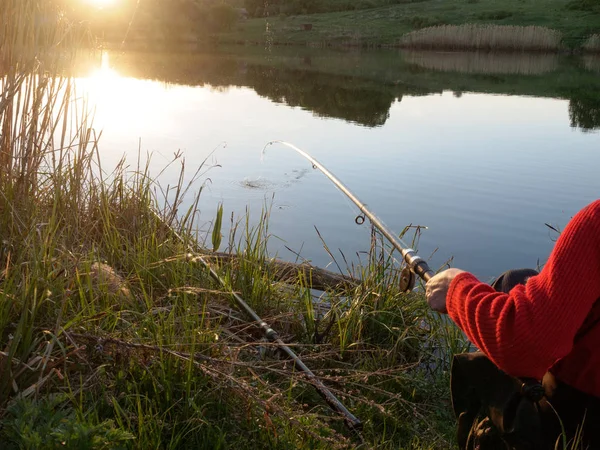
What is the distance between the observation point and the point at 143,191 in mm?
4160

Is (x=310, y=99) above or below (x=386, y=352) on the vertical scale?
above

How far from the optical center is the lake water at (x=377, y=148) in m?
6.18

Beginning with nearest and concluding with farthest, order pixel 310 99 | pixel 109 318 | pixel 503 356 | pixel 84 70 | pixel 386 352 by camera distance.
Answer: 1. pixel 503 356
2. pixel 109 318
3. pixel 386 352
4. pixel 84 70
5. pixel 310 99

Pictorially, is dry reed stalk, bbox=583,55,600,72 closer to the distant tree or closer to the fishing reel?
the distant tree

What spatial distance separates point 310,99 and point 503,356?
1419cm

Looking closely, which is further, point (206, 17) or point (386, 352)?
point (206, 17)

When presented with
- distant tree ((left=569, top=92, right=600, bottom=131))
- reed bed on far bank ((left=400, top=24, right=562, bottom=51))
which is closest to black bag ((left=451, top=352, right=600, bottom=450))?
distant tree ((left=569, top=92, right=600, bottom=131))

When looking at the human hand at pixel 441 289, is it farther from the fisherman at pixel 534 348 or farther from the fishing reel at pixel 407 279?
the fishing reel at pixel 407 279

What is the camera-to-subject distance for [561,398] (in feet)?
5.39

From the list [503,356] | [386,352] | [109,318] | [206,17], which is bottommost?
[386,352]

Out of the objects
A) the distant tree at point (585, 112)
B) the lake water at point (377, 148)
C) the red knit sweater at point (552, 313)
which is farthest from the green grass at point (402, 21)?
the red knit sweater at point (552, 313)

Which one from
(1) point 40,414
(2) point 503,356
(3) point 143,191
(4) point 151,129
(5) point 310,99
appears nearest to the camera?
(2) point 503,356

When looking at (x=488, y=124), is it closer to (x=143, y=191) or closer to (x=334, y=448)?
(x=143, y=191)

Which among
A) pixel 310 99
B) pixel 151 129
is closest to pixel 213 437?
pixel 151 129
